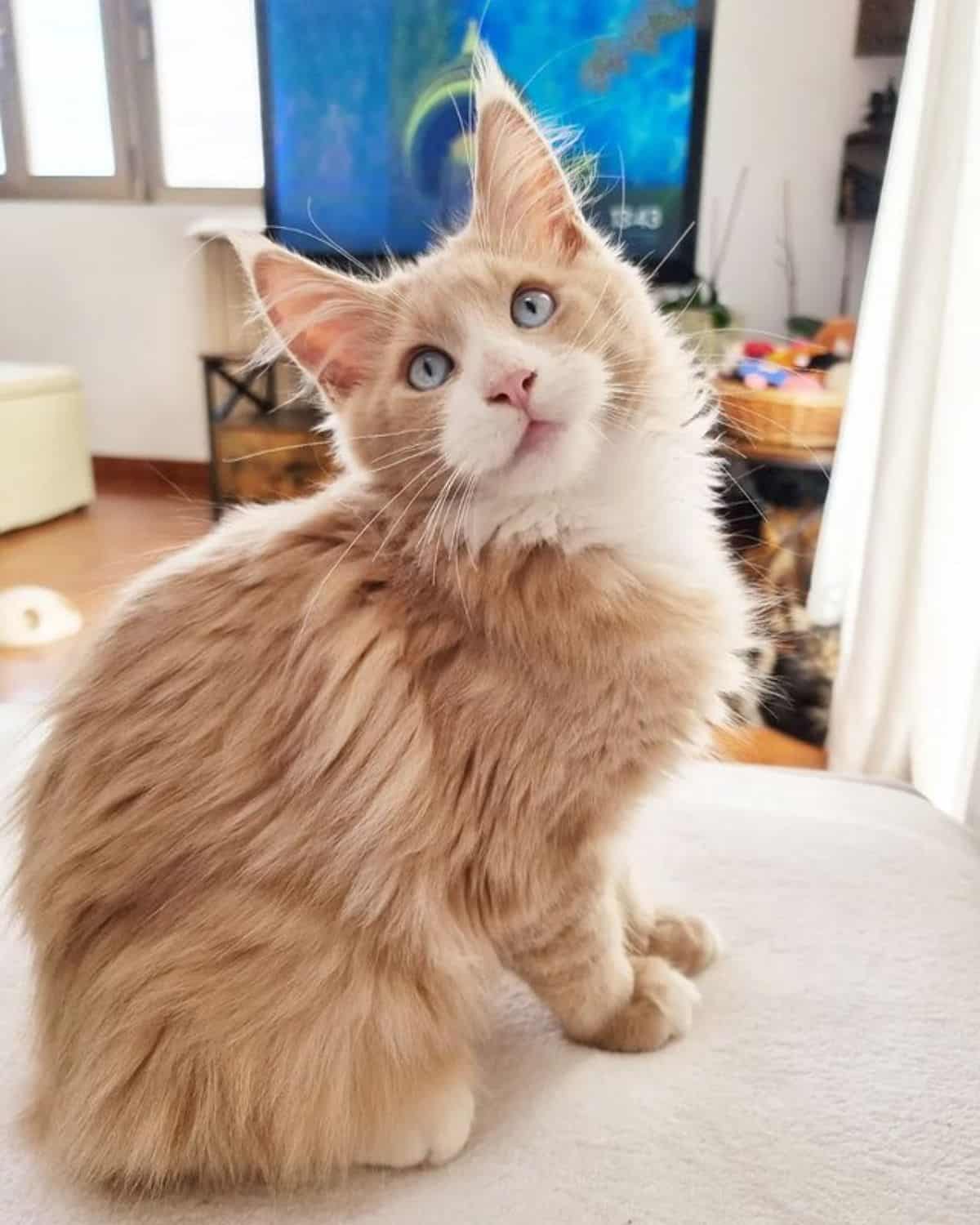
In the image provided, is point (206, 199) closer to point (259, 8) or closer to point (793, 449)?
point (259, 8)

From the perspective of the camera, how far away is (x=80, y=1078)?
2.35 ft

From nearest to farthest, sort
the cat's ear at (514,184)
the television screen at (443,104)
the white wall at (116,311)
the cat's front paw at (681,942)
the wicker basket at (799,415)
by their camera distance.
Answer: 1. the cat's ear at (514,184)
2. the cat's front paw at (681,942)
3. the wicker basket at (799,415)
4. the television screen at (443,104)
5. the white wall at (116,311)

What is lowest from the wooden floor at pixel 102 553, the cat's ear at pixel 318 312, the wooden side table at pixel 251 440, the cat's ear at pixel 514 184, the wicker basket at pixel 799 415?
the wooden floor at pixel 102 553

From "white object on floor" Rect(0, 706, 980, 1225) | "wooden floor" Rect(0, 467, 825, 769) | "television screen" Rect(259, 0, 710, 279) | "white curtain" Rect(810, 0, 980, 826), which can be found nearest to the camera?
"white object on floor" Rect(0, 706, 980, 1225)

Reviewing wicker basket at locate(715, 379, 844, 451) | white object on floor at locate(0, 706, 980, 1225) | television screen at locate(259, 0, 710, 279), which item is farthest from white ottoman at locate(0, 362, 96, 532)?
white object on floor at locate(0, 706, 980, 1225)

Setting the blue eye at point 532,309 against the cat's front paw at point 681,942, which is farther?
the cat's front paw at point 681,942

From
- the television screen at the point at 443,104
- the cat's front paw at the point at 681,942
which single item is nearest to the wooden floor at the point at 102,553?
the cat's front paw at the point at 681,942

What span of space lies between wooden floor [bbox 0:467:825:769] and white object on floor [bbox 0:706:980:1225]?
40 centimetres

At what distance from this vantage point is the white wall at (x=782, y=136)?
91.6 inches

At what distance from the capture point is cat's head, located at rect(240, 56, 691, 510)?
74cm

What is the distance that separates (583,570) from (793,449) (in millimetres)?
1254

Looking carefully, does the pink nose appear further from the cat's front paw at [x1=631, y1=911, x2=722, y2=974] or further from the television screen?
the television screen

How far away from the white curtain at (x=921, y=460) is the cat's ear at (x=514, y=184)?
0.75 metres

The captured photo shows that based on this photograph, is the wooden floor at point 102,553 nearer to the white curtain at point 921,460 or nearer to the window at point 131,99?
the white curtain at point 921,460
